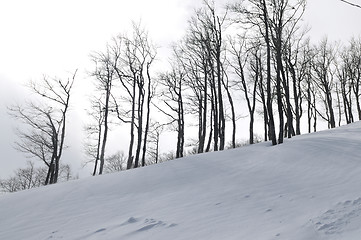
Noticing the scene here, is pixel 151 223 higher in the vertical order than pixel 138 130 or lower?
lower

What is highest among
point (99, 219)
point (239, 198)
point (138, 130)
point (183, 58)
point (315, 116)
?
point (183, 58)

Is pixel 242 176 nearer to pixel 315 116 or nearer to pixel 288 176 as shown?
pixel 288 176

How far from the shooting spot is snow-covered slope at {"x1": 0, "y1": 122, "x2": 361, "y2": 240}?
3.93 metres

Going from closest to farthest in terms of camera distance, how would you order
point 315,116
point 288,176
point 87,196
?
point 288,176 → point 87,196 → point 315,116

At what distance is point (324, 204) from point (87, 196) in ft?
17.9

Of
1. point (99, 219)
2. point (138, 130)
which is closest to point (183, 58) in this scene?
point (138, 130)

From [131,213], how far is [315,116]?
23711 mm

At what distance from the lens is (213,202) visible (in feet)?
17.1

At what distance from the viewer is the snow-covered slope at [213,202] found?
3930mm

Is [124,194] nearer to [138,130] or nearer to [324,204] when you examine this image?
[324,204]

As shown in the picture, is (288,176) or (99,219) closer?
(99,219)

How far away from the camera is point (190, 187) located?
20.9 ft

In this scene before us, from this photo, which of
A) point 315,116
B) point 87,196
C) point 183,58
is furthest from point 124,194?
point 315,116

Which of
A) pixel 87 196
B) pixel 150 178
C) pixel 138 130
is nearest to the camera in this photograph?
pixel 87 196
